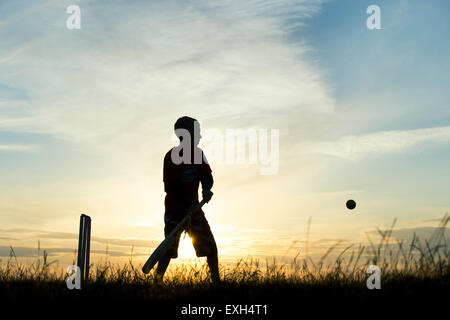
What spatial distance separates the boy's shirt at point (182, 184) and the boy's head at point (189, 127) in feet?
1.22

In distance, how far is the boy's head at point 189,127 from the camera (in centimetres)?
754

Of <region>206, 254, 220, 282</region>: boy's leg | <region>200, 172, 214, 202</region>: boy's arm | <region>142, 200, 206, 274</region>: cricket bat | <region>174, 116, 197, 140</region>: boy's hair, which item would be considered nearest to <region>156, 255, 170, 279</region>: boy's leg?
<region>142, 200, 206, 274</region>: cricket bat

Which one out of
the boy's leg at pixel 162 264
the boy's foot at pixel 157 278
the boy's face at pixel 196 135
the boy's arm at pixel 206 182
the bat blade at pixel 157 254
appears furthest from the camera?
the boy's face at pixel 196 135

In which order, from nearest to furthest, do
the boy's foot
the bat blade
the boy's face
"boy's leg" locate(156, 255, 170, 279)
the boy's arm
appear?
the boy's foot < the bat blade < "boy's leg" locate(156, 255, 170, 279) < the boy's arm < the boy's face

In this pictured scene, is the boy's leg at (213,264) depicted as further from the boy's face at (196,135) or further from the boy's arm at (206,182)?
the boy's face at (196,135)

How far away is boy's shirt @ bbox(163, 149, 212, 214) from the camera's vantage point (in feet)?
24.5

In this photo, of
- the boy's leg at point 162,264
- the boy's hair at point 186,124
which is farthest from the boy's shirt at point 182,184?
the boy's leg at point 162,264

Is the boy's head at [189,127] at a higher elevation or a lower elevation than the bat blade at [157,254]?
higher

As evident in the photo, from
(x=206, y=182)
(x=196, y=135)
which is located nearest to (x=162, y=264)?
(x=206, y=182)

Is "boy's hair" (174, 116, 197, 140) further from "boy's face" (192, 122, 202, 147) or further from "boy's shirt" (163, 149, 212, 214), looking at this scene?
"boy's shirt" (163, 149, 212, 214)

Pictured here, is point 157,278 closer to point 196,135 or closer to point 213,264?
point 213,264

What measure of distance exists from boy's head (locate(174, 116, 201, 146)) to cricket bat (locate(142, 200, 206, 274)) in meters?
1.00
